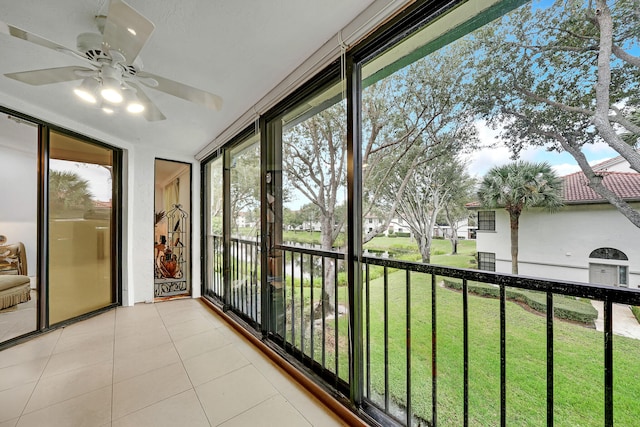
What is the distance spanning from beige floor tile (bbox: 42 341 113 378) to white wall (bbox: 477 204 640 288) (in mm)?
2897

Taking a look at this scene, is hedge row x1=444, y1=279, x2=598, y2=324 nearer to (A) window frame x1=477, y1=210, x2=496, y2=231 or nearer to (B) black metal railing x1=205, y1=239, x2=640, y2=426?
(B) black metal railing x1=205, y1=239, x2=640, y2=426

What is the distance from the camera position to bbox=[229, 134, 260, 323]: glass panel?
254cm

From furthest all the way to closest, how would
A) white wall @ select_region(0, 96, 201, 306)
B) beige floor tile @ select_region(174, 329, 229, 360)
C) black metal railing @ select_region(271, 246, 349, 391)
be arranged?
white wall @ select_region(0, 96, 201, 306), beige floor tile @ select_region(174, 329, 229, 360), black metal railing @ select_region(271, 246, 349, 391)

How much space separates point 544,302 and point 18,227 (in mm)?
3964

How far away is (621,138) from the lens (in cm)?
72

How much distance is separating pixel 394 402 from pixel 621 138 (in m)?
1.53

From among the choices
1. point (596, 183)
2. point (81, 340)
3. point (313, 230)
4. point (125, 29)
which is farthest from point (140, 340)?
point (596, 183)

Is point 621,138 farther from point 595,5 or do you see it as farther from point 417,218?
point 417,218

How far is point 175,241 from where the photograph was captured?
4.25 metres

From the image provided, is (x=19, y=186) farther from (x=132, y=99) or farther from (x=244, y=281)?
(x=244, y=281)

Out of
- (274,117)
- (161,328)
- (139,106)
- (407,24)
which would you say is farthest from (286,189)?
(161,328)

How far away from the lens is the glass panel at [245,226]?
2.54m

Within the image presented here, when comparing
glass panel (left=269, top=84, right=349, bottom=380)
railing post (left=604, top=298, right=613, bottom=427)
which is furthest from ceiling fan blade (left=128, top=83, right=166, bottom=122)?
railing post (left=604, top=298, right=613, bottom=427)

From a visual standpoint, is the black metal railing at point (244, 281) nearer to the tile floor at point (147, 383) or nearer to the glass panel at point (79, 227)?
the tile floor at point (147, 383)
